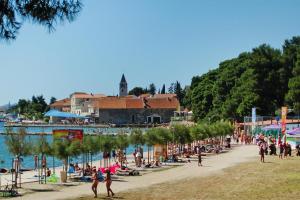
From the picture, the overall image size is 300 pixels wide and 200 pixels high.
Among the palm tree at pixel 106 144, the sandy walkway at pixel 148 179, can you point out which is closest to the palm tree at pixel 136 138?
the sandy walkway at pixel 148 179

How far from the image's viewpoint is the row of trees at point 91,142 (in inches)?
1169

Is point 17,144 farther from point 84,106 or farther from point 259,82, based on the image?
point 84,106

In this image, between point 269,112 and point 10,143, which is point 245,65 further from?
point 10,143

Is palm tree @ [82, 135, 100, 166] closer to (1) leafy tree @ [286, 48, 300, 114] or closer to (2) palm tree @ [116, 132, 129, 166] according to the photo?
(2) palm tree @ [116, 132, 129, 166]

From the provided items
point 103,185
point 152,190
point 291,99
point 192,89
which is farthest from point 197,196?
point 192,89

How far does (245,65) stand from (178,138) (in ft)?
154

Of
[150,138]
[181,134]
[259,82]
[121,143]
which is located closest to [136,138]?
[150,138]

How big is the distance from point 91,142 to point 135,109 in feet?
440

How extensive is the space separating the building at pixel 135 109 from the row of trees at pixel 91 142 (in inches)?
4250

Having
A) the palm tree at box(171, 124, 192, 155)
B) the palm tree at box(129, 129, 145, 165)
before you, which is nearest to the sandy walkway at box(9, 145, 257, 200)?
the palm tree at box(129, 129, 145, 165)

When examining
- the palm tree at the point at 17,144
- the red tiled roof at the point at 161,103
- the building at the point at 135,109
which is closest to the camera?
the palm tree at the point at 17,144

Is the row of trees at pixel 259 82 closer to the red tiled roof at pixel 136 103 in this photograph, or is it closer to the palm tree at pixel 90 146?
the palm tree at pixel 90 146

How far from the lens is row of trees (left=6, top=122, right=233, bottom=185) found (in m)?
29.7

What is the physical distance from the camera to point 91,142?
36406 millimetres
